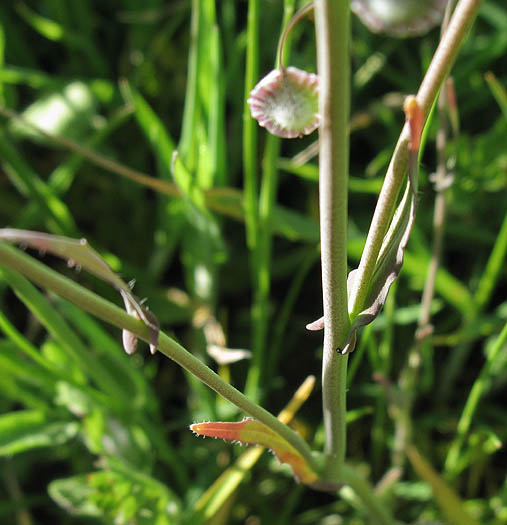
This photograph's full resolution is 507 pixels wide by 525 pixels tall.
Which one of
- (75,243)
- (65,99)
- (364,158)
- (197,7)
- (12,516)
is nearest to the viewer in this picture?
(75,243)

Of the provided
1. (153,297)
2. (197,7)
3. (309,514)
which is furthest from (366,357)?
(197,7)

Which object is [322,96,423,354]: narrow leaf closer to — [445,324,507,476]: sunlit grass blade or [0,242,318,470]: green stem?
[0,242,318,470]: green stem

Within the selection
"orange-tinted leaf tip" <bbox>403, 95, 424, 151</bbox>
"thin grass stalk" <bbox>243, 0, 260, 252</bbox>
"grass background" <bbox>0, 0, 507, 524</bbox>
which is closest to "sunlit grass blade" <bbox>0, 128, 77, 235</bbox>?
"grass background" <bbox>0, 0, 507, 524</bbox>

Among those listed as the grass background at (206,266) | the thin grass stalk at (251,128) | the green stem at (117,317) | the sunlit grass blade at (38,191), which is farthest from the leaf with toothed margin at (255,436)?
the sunlit grass blade at (38,191)

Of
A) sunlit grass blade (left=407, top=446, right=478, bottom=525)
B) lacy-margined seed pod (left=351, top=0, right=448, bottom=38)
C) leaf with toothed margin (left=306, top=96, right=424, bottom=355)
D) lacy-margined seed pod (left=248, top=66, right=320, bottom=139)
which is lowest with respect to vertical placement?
sunlit grass blade (left=407, top=446, right=478, bottom=525)

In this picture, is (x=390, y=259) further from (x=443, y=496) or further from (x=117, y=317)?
(x=443, y=496)

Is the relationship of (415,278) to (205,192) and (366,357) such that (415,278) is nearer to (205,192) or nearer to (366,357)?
(366,357)
